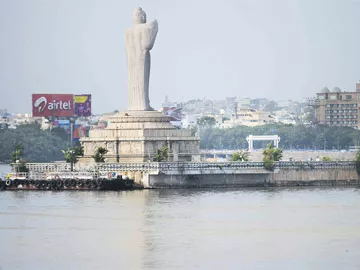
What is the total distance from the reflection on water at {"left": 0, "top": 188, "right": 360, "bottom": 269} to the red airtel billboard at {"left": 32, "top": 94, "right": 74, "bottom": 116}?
34955mm

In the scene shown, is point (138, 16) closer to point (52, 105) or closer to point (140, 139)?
point (140, 139)

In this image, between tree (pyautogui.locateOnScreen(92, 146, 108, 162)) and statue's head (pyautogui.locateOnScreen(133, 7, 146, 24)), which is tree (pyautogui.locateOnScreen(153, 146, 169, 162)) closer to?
tree (pyautogui.locateOnScreen(92, 146, 108, 162))

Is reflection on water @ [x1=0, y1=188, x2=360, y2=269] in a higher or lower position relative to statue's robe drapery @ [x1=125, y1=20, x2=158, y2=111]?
lower

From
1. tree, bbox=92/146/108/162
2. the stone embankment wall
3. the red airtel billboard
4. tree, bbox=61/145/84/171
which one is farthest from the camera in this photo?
the red airtel billboard

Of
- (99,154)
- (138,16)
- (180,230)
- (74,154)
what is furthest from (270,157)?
(180,230)

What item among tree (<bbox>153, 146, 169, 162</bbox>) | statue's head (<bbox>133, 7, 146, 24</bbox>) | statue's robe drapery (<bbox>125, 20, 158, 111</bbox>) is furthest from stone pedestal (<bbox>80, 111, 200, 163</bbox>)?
statue's head (<bbox>133, 7, 146, 24</bbox>)

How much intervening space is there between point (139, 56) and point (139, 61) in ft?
1.10

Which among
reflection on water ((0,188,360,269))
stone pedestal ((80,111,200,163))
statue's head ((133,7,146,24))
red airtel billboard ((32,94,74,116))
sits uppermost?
statue's head ((133,7,146,24))

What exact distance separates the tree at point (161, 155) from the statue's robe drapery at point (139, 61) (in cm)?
463

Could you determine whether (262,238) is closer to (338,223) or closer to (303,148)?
(338,223)

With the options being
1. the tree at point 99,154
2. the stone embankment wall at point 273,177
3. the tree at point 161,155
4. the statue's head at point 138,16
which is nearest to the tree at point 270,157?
the stone embankment wall at point 273,177

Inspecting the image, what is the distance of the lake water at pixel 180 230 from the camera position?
170 ft

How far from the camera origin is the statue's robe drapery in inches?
3489

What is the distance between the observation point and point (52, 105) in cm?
11450
